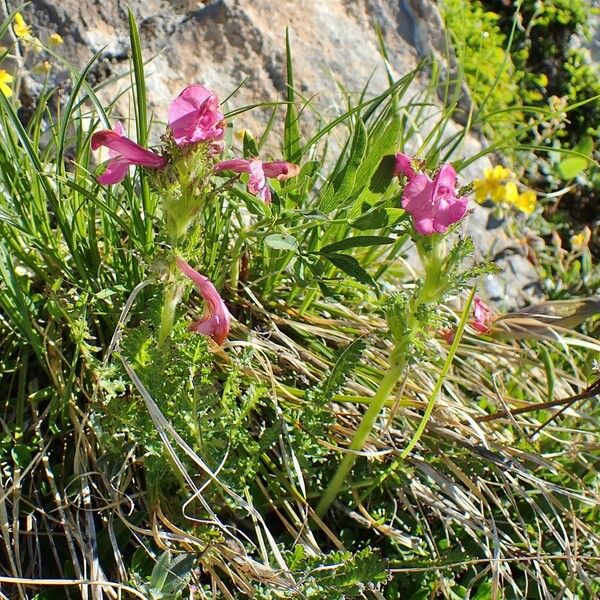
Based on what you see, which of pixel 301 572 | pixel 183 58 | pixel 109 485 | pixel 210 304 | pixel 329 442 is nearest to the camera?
pixel 210 304

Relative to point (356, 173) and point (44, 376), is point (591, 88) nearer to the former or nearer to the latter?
point (356, 173)

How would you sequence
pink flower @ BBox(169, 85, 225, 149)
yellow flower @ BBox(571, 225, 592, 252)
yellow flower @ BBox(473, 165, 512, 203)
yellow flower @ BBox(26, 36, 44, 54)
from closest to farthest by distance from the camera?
pink flower @ BBox(169, 85, 225, 149) < yellow flower @ BBox(26, 36, 44, 54) < yellow flower @ BBox(473, 165, 512, 203) < yellow flower @ BBox(571, 225, 592, 252)

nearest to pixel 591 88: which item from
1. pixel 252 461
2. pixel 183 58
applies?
pixel 183 58

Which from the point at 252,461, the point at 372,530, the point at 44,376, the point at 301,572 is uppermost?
the point at 44,376

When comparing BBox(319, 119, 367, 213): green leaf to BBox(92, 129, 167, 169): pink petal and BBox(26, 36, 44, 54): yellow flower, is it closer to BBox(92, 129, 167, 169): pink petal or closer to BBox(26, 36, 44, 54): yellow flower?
BBox(92, 129, 167, 169): pink petal

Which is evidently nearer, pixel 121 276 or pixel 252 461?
pixel 252 461

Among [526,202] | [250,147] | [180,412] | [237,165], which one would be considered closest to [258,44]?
[526,202]

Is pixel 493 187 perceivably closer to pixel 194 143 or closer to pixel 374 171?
pixel 374 171

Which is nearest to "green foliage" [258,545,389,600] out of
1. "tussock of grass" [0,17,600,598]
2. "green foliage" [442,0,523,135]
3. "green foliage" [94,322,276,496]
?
"tussock of grass" [0,17,600,598]
